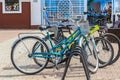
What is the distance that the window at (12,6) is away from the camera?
886 inches

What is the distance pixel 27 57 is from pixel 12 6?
564 inches


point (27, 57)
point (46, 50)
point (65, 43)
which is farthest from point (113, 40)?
point (27, 57)

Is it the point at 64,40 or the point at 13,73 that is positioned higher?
the point at 64,40

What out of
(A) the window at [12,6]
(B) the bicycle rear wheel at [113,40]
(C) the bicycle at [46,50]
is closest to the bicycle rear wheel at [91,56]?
(C) the bicycle at [46,50]

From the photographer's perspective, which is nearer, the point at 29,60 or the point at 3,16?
the point at 29,60

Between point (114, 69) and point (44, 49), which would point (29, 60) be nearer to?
point (44, 49)

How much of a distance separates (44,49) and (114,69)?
5.71 feet

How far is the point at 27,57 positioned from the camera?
8.56 meters

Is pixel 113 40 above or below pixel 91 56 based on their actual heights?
above

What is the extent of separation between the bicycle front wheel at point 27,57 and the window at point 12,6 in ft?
46.5

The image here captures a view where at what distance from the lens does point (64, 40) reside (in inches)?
323

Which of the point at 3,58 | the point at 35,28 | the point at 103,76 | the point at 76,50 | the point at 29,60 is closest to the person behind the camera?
the point at 76,50

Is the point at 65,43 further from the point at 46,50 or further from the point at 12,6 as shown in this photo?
the point at 12,6

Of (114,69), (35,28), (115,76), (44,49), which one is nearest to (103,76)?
(115,76)
